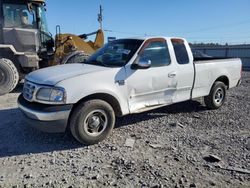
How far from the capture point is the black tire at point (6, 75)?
911 cm

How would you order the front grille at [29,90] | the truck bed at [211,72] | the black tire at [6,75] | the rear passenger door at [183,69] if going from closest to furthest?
the front grille at [29,90] < the rear passenger door at [183,69] < the truck bed at [211,72] < the black tire at [6,75]

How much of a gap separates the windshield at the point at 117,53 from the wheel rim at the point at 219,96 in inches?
112

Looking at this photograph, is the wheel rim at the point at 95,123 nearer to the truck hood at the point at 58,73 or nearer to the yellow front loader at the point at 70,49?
the truck hood at the point at 58,73

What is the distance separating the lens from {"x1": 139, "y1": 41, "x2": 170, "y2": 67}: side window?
5.59 meters

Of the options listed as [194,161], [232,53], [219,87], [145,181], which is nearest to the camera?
[145,181]

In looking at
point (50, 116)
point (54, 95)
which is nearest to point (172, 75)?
point (54, 95)

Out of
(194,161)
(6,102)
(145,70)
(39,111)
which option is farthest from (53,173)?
(6,102)

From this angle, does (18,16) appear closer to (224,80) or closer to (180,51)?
(180,51)

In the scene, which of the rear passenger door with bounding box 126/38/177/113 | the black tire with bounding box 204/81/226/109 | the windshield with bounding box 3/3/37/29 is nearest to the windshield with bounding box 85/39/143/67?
the rear passenger door with bounding box 126/38/177/113

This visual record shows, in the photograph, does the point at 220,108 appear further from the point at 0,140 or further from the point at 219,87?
the point at 0,140

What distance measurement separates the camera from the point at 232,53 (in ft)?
74.7

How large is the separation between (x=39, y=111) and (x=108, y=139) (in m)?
1.42

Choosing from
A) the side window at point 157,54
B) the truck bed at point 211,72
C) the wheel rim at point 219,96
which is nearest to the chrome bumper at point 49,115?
the side window at point 157,54

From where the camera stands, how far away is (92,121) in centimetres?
489
